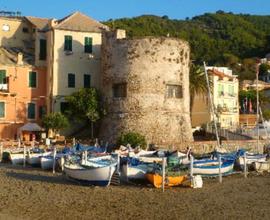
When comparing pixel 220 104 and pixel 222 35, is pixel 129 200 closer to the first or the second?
pixel 220 104

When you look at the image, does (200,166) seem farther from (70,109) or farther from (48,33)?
(48,33)

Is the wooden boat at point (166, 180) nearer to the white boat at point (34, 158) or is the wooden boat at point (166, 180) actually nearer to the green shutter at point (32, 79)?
the white boat at point (34, 158)

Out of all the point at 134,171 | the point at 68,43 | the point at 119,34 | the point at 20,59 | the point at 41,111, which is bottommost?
the point at 134,171

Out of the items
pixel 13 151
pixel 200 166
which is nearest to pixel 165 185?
pixel 200 166

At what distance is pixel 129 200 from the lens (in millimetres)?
23312

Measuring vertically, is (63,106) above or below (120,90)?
below

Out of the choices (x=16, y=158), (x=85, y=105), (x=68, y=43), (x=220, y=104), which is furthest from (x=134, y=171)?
(x=220, y=104)

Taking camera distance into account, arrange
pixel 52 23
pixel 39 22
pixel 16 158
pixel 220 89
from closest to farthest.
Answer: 1. pixel 16 158
2. pixel 52 23
3. pixel 39 22
4. pixel 220 89

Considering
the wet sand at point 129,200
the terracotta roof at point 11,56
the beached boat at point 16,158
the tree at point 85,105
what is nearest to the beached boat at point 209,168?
the wet sand at point 129,200

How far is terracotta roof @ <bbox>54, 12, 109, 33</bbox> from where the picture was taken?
54531 mm

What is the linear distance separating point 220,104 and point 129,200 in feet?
167

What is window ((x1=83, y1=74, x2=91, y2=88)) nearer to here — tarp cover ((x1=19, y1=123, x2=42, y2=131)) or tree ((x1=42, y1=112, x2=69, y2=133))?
tree ((x1=42, y1=112, x2=69, y2=133))

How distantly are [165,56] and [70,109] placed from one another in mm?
9913

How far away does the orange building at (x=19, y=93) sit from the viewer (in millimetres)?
51750
